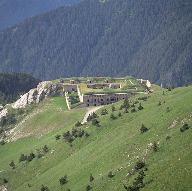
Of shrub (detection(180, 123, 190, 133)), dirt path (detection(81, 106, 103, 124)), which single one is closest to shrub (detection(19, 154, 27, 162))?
dirt path (detection(81, 106, 103, 124))

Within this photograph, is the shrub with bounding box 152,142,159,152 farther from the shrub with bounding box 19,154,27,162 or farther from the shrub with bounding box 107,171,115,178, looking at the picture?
the shrub with bounding box 19,154,27,162

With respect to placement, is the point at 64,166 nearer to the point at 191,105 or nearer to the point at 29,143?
the point at 191,105

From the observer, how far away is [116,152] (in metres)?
101

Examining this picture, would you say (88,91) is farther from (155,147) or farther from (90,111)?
(155,147)

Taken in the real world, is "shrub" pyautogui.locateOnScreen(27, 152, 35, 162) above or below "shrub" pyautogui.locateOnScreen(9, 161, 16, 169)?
above

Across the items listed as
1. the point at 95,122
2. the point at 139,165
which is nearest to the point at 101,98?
the point at 95,122

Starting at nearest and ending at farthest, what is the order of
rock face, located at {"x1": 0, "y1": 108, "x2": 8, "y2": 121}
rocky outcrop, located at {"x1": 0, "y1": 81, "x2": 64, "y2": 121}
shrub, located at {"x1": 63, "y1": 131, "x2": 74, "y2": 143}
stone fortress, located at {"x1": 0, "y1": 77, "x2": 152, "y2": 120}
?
shrub, located at {"x1": 63, "y1": 131, "x2": 74, "y2": 143}
stone fortress, located at {"x1": 0, "y1": 77, "x2": 152, "y2": 120}
rock face, located at {"x1": 0, "y1": 108, "x2": 8, "y2": 121}
rocky outcrop, located at {"x1": 0, "y1": 81, "x2": 64, "y2": 121}

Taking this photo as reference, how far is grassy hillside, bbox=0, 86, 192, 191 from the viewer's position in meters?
79.4

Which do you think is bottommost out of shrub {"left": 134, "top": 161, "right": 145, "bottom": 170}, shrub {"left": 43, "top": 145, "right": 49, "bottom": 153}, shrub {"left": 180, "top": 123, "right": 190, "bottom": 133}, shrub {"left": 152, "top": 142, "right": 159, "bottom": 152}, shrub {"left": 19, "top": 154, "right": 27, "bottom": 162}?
shrub {"left": 19, "top": 154, "right": 27, "bottom": 162}

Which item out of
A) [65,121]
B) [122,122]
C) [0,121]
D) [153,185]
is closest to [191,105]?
[122,122]

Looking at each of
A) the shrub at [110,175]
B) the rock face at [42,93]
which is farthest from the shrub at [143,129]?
the rock face at [42,93]

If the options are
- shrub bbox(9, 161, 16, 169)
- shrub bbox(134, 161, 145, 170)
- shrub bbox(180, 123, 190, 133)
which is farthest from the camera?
shrub bbox(9, 161, 16, 169)

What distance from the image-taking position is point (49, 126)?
15662cm

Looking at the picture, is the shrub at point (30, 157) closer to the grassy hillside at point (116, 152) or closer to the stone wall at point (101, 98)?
the grassy hillside at point (116, 152)
